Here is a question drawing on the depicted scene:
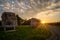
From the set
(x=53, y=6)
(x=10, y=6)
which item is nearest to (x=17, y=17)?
(x=10, y=6)

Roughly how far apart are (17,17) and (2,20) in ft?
0.78

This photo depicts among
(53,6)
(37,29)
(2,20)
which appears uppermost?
(53,6)

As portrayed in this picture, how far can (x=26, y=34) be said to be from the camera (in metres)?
2.45

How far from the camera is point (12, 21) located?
7.88ft

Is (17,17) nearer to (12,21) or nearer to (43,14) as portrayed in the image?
(12,21)

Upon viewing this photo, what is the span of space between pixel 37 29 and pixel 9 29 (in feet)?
1.45

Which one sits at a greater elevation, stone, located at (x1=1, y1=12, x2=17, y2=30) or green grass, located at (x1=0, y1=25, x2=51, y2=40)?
stone, located at (x1=1, y1=12, x2=17, y2=30)

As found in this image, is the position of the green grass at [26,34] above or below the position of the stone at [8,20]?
below

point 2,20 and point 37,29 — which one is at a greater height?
point 2,20

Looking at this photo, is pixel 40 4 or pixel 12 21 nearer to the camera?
pixel 12 21

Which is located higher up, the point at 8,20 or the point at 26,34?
the point at 8,20

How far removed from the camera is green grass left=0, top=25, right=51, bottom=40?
2.37m

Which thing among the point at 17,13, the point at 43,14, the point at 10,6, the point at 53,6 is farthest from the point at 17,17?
the point at 53,6

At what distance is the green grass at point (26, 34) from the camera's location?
7.79ft
